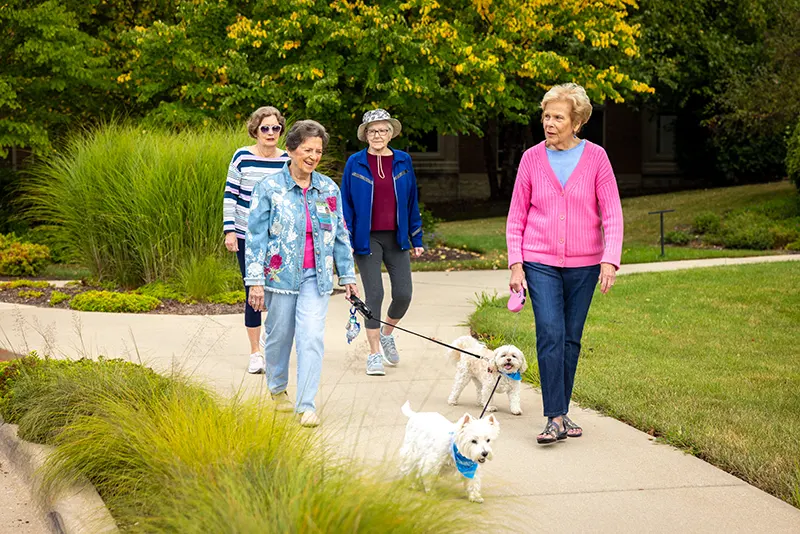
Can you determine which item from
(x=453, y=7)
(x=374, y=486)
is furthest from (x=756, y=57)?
(x=374, y=486)

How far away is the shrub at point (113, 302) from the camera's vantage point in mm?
11008

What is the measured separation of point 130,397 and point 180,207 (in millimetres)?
6772

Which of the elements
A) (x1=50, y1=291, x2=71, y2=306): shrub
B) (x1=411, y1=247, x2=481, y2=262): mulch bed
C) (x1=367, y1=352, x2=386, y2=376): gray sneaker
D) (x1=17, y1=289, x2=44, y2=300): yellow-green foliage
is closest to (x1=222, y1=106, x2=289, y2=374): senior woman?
(x1=367, y1=352, x2=386, y2=376): gray sneaker

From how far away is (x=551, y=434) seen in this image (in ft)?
19.3

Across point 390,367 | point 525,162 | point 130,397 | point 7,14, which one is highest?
point 7,14

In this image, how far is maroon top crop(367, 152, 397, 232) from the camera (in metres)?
7.94

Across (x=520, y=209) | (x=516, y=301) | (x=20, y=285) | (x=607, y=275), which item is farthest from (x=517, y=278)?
(x=20, y=285)

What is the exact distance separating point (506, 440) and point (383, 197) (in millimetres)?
2567

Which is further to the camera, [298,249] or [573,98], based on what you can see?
[298,249]

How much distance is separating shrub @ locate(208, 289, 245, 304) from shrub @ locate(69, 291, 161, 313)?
627 millimetres

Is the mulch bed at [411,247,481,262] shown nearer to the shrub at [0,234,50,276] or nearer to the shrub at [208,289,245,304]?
the shrub at [0,234,50,276]

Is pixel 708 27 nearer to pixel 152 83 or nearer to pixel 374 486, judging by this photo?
pixel 152 83

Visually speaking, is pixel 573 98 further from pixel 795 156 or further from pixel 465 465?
pixel 795 156

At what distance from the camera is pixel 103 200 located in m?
12.3
